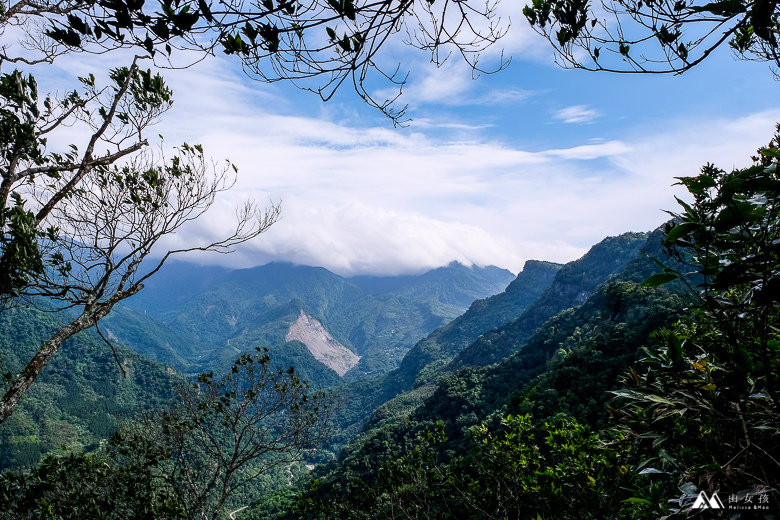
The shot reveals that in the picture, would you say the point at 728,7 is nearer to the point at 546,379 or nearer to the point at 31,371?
the point at 31,371

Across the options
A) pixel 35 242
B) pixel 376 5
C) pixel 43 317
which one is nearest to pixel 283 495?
pixel 35 242

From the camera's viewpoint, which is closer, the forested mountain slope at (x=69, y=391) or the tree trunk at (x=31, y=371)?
the tree trunk at (x=31, y=371)

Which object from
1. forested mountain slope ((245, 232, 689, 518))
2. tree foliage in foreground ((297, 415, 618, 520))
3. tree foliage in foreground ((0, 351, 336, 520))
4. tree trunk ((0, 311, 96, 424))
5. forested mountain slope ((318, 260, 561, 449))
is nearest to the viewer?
tree foliage in foreground ((297, 415, 618, 520))

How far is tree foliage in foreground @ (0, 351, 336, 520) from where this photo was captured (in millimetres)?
5207

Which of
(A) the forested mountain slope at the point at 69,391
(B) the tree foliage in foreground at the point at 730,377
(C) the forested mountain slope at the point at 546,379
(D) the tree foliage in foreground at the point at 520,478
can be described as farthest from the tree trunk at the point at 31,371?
(A) the forested mountain slope at the point at 69,391

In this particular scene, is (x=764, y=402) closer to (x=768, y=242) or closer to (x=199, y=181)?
(x=768, y=242)

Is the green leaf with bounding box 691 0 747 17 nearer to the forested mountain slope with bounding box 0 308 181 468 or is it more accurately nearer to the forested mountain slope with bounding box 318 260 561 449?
the forested mountain slope with bounding box 0 308 181 468

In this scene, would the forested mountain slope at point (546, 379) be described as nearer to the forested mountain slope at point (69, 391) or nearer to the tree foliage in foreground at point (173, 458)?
the tree foliage in foreground at point (173, 458)

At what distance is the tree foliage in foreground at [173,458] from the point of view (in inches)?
205

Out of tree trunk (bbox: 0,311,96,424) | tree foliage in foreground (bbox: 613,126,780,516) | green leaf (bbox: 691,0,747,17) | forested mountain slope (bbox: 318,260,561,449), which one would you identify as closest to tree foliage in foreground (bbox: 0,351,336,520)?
tree trunk (bbox: 0,311,96,424)

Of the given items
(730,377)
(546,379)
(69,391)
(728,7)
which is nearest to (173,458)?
(730,377)

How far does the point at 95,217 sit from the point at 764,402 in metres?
6.56

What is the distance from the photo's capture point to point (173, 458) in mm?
7070

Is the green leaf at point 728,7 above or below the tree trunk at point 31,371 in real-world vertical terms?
above
